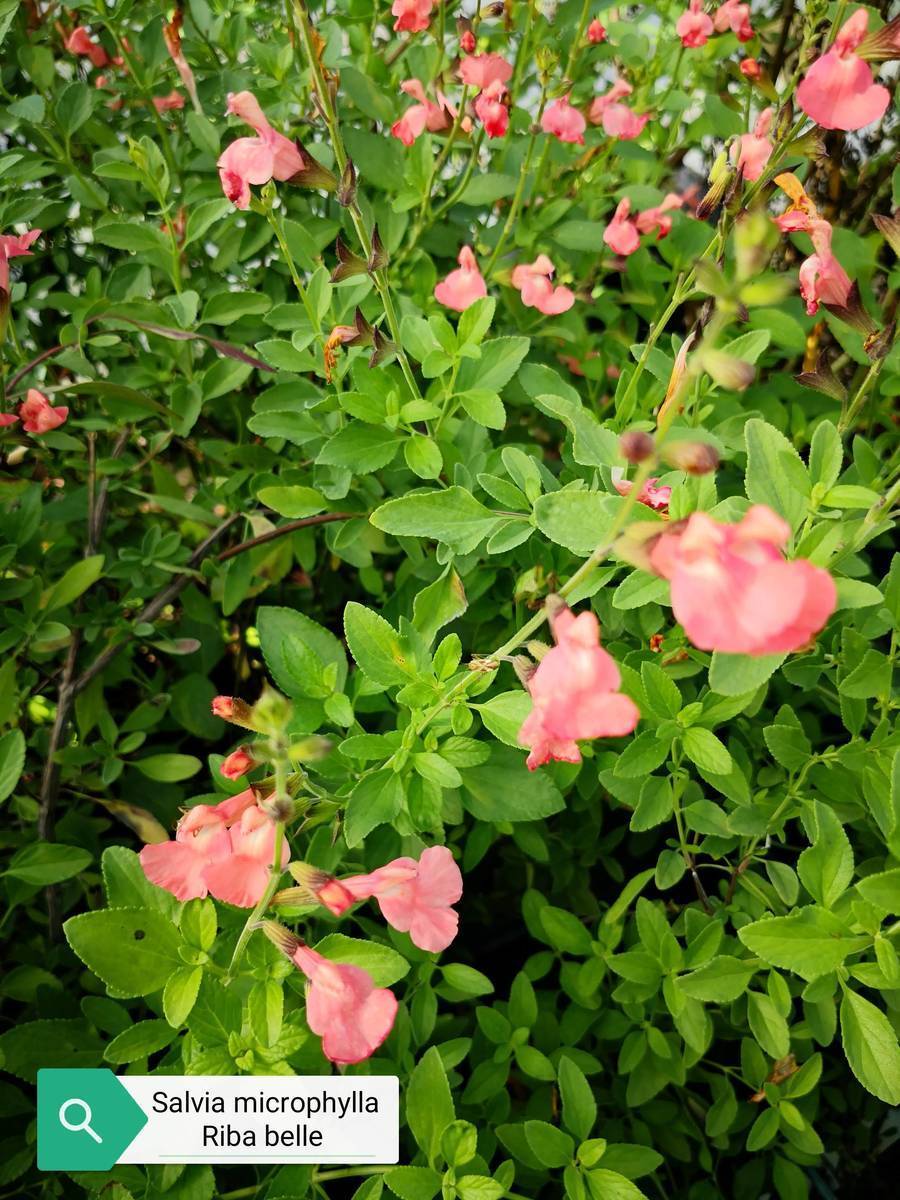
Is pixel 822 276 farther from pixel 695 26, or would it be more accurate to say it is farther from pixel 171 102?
pixel 171 102

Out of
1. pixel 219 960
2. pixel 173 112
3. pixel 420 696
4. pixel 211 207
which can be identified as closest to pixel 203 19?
pixel 173 112

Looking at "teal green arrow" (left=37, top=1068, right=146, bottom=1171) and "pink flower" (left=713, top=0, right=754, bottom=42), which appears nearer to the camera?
"teal green arrow" (left=37, top=1068, right=146, bottom=1171)

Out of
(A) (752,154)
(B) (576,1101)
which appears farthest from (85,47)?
(B) (576,1101)

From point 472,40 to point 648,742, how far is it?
75 centimetres

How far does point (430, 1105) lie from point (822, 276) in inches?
29.1

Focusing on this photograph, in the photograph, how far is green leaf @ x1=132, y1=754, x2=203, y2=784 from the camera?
98cm

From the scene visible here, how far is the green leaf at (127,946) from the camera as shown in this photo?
2.17ft

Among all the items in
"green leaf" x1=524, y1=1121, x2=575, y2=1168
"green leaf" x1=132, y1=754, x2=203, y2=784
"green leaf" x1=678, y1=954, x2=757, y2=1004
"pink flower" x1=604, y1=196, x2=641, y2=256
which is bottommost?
"green leaf" x1=524, y1=1121, x2=575, y2=1168

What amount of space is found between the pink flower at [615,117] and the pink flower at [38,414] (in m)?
0.70

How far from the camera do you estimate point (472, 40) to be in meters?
0.99

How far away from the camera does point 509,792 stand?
0.79m

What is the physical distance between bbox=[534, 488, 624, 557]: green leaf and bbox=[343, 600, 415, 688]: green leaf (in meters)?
0.18

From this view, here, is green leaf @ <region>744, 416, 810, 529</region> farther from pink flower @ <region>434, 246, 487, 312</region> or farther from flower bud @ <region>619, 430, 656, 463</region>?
pink flower @ <region>434, 246, 487, 312</region>

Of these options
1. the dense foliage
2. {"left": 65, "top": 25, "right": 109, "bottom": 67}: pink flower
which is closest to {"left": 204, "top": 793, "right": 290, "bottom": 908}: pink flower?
the dense foliage
